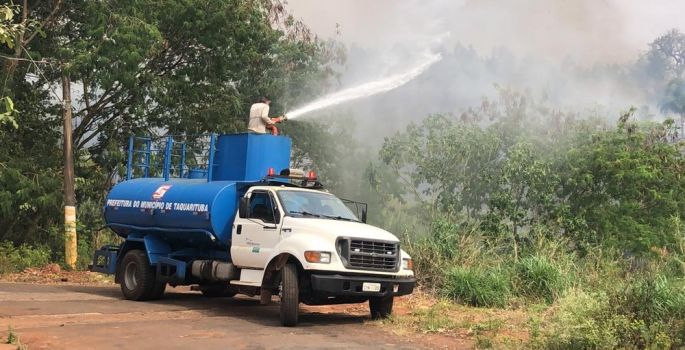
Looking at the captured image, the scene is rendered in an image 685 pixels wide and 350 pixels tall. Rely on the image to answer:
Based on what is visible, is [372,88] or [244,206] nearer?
[244,206]

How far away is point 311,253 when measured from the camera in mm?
10250

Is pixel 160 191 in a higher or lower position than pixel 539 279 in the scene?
higher

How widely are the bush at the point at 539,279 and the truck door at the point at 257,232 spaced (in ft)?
17.5

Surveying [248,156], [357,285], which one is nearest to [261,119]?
[248,156]

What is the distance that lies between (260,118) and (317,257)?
4098 mm

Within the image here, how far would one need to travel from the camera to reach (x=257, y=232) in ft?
37.2

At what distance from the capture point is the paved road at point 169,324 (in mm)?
8656

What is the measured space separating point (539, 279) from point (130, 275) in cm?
809

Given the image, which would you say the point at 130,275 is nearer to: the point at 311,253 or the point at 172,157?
the point at 311,253

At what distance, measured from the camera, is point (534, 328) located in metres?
9.04

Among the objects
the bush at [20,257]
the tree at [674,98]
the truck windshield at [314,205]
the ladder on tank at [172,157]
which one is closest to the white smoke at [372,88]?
the ladder on tank at [172,157]

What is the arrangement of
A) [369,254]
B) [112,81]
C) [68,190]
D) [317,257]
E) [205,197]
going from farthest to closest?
[68,190] < [112,81] < [205,197] < [369,254] < [317,257]

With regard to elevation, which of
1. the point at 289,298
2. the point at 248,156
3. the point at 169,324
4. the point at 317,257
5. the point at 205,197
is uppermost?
the point at 248,156

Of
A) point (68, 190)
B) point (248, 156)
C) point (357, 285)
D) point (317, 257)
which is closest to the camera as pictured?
point (317, 257)
